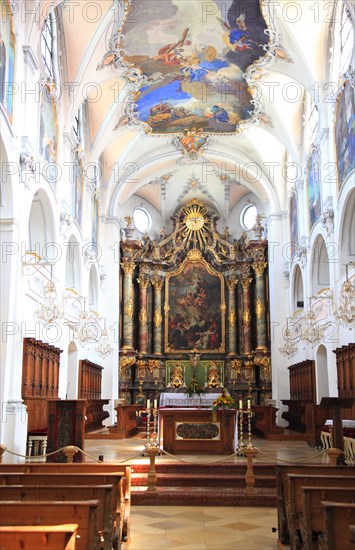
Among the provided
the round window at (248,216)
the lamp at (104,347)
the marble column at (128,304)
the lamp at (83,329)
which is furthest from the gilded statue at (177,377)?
the round window at (248,216)

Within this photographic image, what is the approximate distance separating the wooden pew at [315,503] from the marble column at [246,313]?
19.9 metres

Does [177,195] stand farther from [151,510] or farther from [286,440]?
[151,510]

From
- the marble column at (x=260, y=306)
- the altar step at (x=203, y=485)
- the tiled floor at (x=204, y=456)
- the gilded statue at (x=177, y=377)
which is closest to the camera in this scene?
the altar step at (x=203, y=485)

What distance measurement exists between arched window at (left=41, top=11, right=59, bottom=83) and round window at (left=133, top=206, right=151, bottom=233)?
1215cm

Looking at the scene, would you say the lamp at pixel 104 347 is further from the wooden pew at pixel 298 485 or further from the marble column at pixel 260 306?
the wooden pew at pixel 298 485

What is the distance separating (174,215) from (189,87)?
26.3ft

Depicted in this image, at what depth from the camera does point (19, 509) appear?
15.3 feet

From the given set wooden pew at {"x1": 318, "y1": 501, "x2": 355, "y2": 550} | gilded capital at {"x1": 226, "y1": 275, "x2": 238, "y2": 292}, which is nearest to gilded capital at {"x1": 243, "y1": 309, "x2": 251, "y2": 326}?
gilded capital at {"x1": 226, "y1": 275, "x2": 238, "y2": 292}

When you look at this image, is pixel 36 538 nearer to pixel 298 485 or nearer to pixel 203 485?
pixel 298 485

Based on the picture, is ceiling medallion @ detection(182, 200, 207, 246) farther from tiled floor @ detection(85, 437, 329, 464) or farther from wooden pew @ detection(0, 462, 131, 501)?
wooden pew @ detection(0, 462, 131, 501)

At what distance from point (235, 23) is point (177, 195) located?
11.9m

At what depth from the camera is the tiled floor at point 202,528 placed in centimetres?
716

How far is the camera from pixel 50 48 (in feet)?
53.1

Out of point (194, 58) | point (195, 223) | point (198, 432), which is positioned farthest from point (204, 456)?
point (195, 223)
